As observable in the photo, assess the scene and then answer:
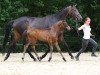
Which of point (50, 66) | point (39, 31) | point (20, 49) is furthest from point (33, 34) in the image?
point (20, 49)

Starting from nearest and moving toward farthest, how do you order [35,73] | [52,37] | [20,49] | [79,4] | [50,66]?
1. [35,73]
2. [50,66]
3. [52,37]
4. [20,49]
5. [79,4]

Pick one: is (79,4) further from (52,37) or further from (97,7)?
(52,37)

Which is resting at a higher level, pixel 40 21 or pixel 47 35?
pixel 40 21

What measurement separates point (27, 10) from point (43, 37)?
9.38 m

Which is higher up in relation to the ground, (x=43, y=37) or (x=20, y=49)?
(x=43, y=37)

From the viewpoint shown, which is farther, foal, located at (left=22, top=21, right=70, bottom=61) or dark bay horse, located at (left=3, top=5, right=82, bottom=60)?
dark bay horse, located at (left=3, top=5, right=82, bottom=60)

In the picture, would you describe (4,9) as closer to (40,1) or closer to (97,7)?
(40,1)

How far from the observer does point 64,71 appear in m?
13.2

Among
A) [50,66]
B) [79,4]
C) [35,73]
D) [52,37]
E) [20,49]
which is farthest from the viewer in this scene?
[79,4]

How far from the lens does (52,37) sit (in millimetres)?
16531

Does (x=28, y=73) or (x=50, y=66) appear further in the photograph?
(x=50, y=66)

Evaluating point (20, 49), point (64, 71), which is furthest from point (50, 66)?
point (20, 49)

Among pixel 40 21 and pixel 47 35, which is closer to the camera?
pixel 47 35

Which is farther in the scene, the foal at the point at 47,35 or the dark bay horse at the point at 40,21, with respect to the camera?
the dark bay horse at the point at 40,21
